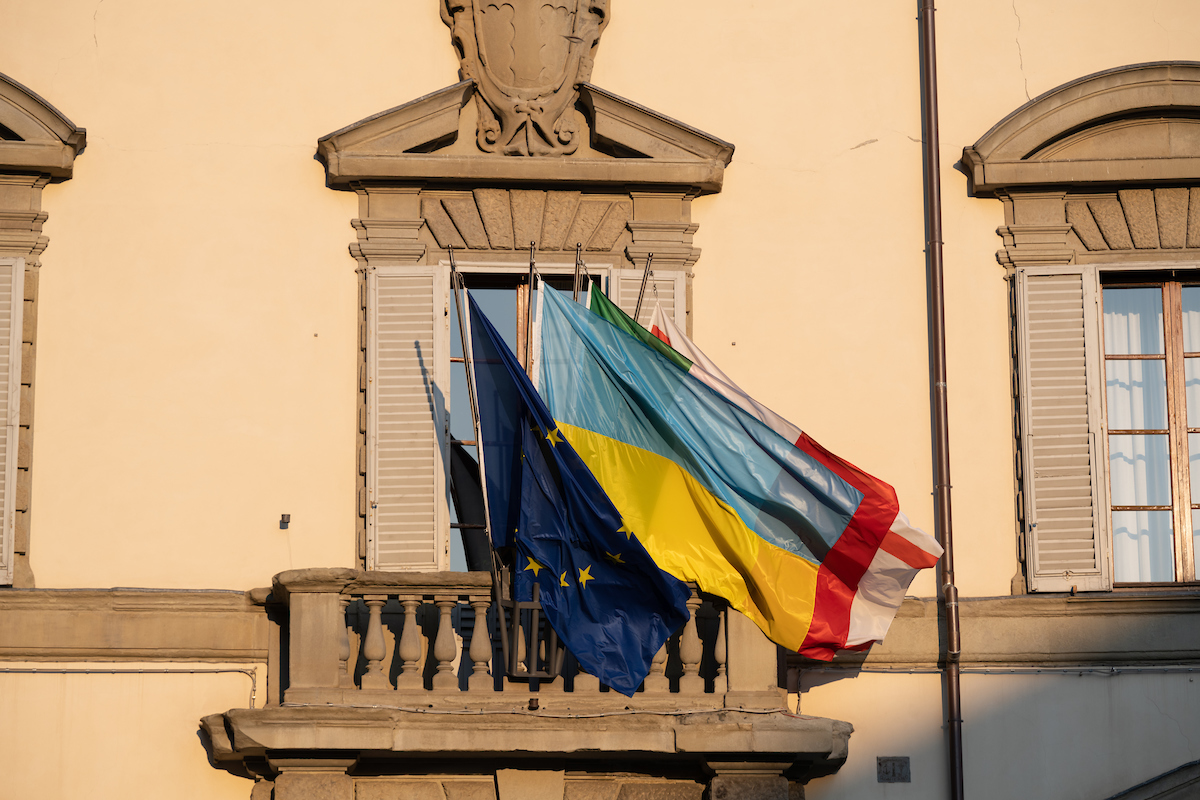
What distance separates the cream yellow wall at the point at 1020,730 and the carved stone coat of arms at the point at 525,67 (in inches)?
135

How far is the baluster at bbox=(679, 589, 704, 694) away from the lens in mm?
8008

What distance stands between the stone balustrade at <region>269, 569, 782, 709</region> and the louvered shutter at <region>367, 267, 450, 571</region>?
0.47 metres

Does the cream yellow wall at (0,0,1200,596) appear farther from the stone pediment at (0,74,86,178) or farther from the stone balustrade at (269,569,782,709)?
the stone balustrade at (269,569,782,709)

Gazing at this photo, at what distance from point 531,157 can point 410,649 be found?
290cm

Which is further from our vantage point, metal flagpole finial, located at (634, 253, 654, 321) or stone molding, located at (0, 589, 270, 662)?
metal flagpole finial, located at (634, 253, 654, 321)

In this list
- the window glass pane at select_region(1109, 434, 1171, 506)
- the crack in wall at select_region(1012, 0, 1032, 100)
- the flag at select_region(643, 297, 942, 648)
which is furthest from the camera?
the crack in wall at select_region(1012, 0, 1032, 100)

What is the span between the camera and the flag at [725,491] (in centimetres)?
808

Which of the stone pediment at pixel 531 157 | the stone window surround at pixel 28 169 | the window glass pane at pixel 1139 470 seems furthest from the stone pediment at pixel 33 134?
the window glass pane at pixel 1139 470

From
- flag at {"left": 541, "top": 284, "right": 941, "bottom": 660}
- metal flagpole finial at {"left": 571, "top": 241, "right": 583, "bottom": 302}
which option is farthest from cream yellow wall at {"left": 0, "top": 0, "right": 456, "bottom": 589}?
flag at {"left": 541, "top": 284, "right": 941, "bottom": 660}

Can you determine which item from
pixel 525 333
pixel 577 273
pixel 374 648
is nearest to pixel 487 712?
pixel 374 648

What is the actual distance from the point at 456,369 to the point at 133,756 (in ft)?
8.93

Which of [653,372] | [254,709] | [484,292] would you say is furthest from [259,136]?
[254,709]

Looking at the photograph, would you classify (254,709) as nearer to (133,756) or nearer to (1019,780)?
(133,756)

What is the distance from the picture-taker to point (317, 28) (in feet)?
29.9
